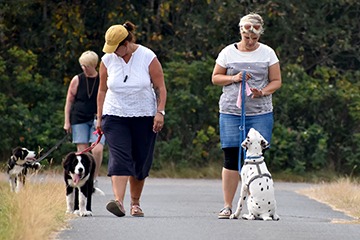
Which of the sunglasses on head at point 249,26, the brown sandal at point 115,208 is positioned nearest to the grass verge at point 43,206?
the brown sandal at point 115,208

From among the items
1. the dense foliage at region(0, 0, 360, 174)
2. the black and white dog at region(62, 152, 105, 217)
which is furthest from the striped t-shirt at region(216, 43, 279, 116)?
the dense foliage at region(0, 0, 360, 174)

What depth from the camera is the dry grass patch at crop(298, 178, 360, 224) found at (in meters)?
15.1

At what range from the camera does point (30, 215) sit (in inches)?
409

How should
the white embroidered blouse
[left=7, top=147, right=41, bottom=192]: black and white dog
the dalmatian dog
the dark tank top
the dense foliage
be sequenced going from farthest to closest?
the dense foliage
the dark tank top
[left=7, top=147, right=41, bottom=192]: black and white dog
the white embroidered blouse
the dalmatian dog

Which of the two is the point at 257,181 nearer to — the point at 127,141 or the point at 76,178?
the point at 127,141

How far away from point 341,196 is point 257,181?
4.41 m

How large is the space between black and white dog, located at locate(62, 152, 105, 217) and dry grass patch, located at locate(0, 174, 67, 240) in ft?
0.43

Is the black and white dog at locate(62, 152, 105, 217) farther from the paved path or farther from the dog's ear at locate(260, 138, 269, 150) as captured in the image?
the dog's ear at locate(260, 138, 269, 150)

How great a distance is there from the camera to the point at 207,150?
2334 centimetres

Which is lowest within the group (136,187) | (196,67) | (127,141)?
(136,187)

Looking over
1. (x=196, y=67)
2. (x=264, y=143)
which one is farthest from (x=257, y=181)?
(x=196, y=67)

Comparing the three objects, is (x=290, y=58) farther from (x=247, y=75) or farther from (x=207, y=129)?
(x=247, y=75)

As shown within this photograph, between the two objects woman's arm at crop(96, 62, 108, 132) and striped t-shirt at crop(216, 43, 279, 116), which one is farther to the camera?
woman's arm at crop(96, 62, 108, 132)

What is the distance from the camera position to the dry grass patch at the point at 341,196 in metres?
15.1
